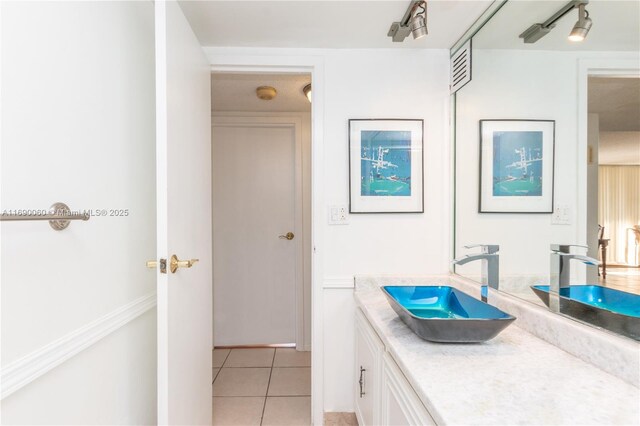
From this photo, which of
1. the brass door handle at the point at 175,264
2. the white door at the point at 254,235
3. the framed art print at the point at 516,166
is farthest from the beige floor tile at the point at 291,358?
the framed art print at the point at 516,166

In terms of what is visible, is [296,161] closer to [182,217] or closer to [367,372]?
[182,217]

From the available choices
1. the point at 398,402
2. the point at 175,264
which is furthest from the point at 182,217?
the point at 398,402

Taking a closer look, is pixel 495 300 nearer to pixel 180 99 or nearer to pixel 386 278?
pixel 386 278

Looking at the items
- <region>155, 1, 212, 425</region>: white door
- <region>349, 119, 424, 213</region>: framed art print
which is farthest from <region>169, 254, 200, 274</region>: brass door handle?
<region>349, 119, 424, 213</region>: framed art print

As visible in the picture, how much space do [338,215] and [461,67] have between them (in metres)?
1.06

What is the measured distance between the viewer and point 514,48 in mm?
1360

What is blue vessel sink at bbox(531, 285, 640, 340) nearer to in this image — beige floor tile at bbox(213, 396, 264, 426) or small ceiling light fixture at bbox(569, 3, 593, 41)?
small ceiling light fixture at bbox(569, 3, 593, 41)

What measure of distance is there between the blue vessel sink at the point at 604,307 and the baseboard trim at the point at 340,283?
0.99 metres

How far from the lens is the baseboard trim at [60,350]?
0.73 meters

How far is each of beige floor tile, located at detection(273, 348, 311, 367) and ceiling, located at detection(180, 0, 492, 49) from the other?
241cm

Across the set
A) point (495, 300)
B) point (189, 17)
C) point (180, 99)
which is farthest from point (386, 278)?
point (189, 17)

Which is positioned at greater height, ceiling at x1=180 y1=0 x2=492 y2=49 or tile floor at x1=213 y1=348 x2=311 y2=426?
ceiling at x1=180 y1=0 x2=492 y2=49

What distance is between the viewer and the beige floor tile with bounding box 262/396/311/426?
1893 mm

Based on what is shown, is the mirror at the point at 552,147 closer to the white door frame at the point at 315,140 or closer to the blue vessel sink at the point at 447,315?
the blue vessel sink at the point at 447,315
